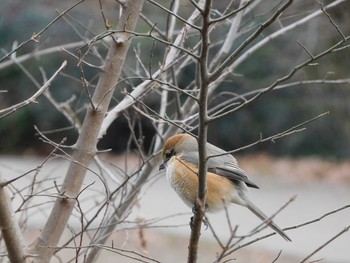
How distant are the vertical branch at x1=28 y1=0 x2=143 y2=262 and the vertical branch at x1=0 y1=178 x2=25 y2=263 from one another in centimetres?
52

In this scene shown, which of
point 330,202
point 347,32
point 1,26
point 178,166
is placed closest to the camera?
point 178,166

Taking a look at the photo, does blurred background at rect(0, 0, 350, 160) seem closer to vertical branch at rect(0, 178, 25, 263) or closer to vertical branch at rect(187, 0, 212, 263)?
vertical branch at rect(0, 178, 25, 263)

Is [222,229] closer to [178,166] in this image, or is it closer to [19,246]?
[178,166]

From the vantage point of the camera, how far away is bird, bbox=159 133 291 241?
4.79 meters

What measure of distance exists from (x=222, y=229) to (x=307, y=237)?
1.35 metres

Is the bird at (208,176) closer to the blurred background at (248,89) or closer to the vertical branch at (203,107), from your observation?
the vertical branch at (203,107)

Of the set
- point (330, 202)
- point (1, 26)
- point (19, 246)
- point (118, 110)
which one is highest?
point (1, 26)

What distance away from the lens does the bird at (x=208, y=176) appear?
15.7 ft

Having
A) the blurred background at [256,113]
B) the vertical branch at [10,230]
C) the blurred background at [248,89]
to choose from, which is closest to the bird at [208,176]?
the vertical branch at [10,230]

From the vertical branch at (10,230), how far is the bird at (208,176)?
5.90 feet

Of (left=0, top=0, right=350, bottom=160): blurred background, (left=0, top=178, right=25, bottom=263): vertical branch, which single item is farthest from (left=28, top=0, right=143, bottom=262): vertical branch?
(left=0, top=0, right=350, bottom=160): blurred background

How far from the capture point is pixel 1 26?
642 inches

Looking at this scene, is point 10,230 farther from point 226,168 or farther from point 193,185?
point 226,168

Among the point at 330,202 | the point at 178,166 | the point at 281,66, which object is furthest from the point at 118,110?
the point at 281,66
